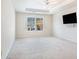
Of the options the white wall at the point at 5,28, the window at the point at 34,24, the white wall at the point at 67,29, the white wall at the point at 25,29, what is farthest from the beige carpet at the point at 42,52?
the window at the point at 34,24

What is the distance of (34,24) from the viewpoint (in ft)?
30.2

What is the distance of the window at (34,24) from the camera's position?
9078mm

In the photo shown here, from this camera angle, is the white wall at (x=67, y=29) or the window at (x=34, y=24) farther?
the window at (x=34, y=24)

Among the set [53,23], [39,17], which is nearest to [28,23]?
[39,17]

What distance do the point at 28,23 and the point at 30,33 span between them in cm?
102

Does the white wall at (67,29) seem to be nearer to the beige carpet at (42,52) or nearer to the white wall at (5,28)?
the beige carpet at (42,52)

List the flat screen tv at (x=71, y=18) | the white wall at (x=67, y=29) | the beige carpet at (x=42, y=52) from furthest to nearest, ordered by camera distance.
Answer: the white wall at (x=67, y=29)
the flat screen tv at (x=71, y=18)
the beige carpet at (x=42, y=52)

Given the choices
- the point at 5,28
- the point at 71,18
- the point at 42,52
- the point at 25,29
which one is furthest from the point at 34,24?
the point at 5,28

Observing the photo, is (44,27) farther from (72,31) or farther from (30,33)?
(72,31)

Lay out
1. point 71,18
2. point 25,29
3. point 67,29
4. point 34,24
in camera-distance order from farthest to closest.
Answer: point 34,24, point 25,29, point 67,29, point 71,18

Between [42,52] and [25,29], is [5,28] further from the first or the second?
[25,29]

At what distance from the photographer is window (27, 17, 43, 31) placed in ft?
29.8

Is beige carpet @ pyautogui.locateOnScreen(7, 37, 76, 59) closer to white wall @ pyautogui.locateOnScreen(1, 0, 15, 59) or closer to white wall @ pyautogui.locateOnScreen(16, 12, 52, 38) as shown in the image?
white wall @ pyautogui.locateOnScreen(1, 0, 15, 59)

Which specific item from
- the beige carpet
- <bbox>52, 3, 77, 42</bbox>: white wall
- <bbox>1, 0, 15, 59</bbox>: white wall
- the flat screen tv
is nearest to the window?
<bbox>52, 3, 77, 42</bbox>: white wall
